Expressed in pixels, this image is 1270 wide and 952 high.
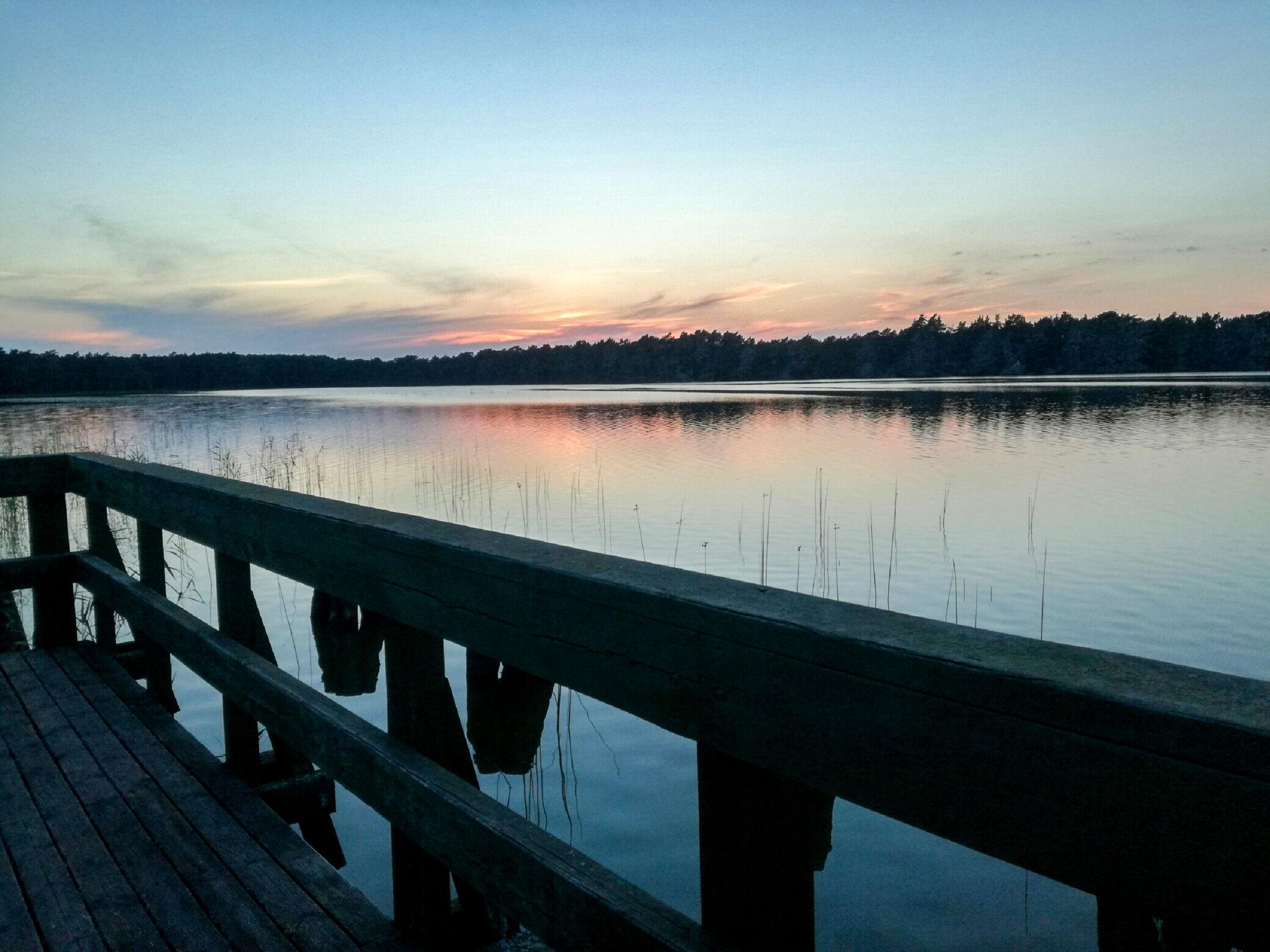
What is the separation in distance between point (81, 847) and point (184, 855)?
358 millimetres

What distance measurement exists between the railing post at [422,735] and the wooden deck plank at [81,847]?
582 mm

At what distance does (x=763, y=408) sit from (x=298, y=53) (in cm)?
3234

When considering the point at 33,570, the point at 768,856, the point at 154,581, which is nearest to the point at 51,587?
the point at 33,570

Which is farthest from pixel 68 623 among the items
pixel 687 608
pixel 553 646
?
pixel 687 608

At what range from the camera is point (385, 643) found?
211 cm

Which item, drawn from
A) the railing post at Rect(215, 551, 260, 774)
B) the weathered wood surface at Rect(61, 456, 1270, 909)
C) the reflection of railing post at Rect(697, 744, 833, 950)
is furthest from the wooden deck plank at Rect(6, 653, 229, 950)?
the reflection of railing post at Rect(697, 744, 833, 950)

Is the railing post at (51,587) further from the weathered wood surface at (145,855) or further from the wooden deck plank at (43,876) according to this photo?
the wooden deck plank at (43,876)

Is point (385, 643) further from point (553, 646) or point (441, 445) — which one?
point (441, 445)

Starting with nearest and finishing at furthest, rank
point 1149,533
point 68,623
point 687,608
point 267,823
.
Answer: point 687,608
point 267,823
point 68,623
point 1149,533

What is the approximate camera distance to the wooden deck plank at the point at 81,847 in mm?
2094

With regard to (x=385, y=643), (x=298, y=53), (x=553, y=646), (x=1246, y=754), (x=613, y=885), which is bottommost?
(x=613, y=885)

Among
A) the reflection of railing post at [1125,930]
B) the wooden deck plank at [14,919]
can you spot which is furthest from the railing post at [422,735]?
the reflection of railing post at [1125,930]

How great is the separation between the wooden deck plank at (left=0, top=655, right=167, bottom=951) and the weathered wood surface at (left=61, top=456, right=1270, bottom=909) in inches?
50.9

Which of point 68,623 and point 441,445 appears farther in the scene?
point 441,445
